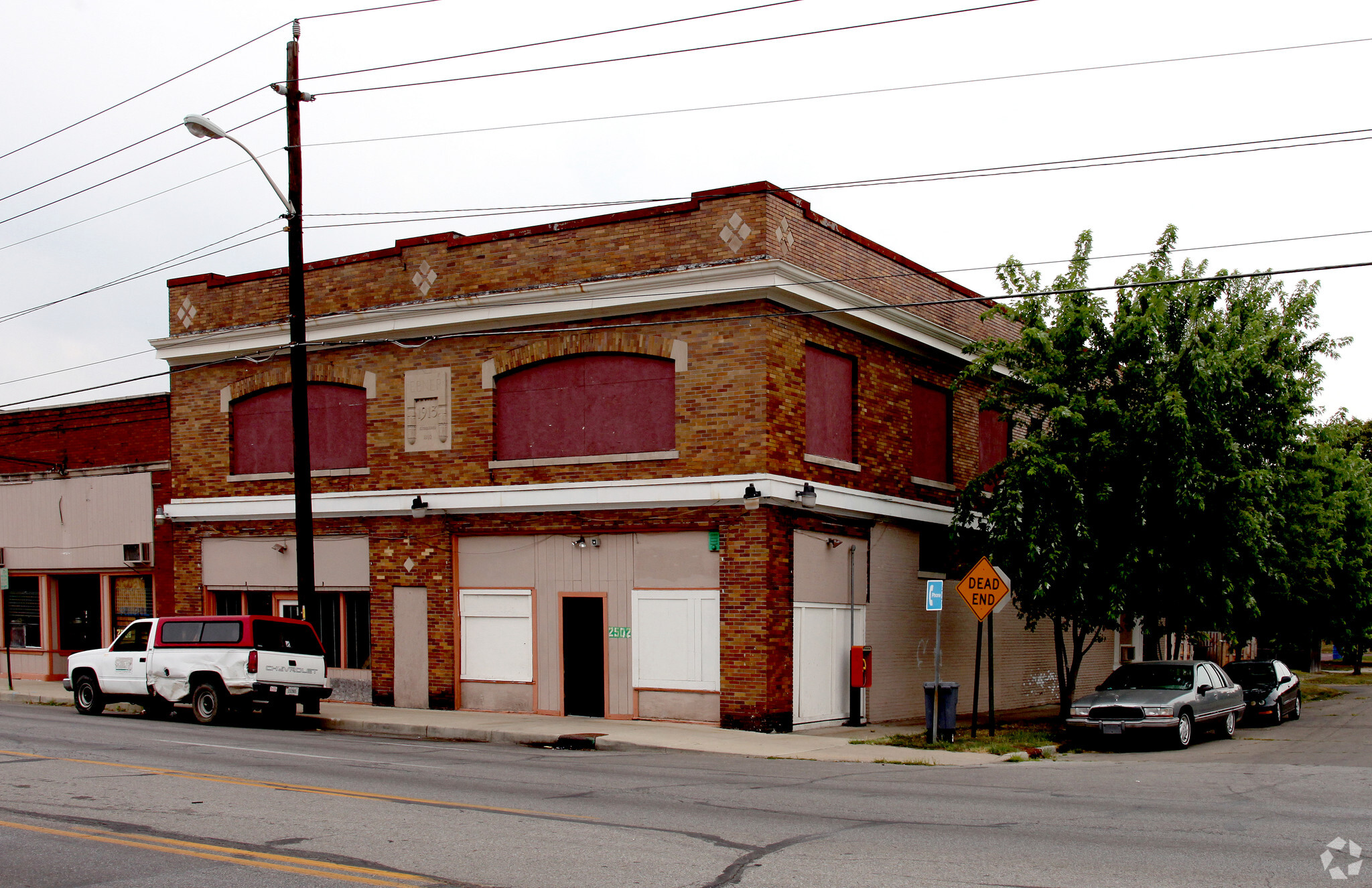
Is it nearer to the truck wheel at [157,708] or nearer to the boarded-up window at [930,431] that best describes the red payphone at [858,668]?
the boarded-up window at [930,431]

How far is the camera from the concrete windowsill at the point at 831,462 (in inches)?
833

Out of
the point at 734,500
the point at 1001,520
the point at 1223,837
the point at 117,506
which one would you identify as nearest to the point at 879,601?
the point at 1001,520

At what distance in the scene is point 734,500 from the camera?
1991 cm

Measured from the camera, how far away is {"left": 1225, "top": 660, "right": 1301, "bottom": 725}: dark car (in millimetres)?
25422

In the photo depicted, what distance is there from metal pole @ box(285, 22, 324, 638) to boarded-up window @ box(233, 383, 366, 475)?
114 inches

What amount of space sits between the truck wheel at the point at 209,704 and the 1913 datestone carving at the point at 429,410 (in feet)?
18.9

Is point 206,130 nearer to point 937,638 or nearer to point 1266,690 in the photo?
point 937,638

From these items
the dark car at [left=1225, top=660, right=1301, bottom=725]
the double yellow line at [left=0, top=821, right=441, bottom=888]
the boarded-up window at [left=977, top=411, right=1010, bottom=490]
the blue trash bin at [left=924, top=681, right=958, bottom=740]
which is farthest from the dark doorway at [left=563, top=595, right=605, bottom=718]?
the dark car at [left=1225, top=660, right=1301, bottom=725]

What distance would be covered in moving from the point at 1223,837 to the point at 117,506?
86.3 ft

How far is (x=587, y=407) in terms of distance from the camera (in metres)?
21.8

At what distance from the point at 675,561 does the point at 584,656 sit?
2.54m

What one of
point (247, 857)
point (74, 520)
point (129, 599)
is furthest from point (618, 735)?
point (74, 520)

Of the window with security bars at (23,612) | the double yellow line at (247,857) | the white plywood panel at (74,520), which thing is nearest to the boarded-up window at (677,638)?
the double yellow line at (247,857)

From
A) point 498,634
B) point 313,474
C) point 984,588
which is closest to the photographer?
point 984,588
